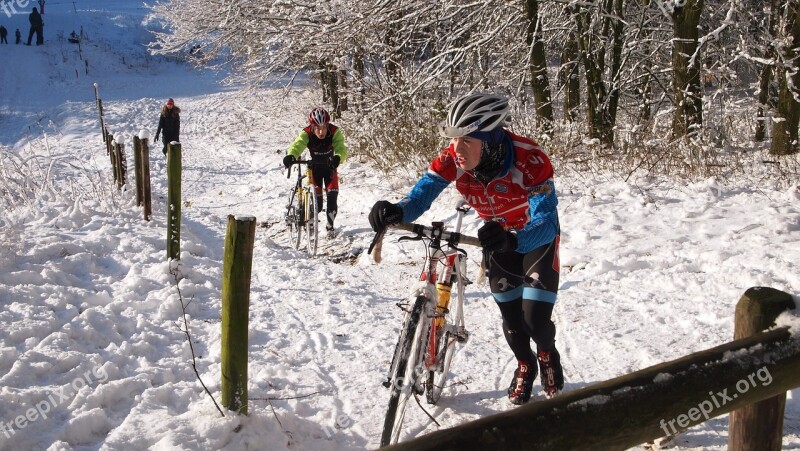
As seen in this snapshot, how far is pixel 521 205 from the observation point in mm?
3443

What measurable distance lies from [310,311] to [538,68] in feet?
23.6

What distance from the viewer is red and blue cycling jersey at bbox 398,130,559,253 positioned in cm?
320

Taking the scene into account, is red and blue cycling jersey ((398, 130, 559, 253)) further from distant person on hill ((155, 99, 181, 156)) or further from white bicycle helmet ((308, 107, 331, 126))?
distant person on hill ((155, 99, 181, 156))

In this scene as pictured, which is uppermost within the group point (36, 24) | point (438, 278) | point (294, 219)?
point (36, 24)

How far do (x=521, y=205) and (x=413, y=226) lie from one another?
855mm

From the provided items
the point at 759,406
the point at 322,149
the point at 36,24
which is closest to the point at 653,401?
the point at 759,406

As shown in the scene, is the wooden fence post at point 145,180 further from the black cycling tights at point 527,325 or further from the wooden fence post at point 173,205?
the black cycling tights at point 527,325

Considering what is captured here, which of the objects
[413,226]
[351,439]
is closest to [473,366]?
[351,439]

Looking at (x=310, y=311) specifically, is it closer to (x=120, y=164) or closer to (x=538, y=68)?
(x=120, y=164)

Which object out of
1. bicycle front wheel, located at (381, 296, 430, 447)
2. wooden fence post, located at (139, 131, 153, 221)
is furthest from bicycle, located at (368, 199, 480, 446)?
wooden fence post, located at (139, 131, 153, 221)

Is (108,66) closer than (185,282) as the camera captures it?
No

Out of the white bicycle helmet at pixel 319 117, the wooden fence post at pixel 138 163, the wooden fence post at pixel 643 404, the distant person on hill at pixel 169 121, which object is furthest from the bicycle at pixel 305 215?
the distant person on hill at pixel 169 121

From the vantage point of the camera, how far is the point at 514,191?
3326mm

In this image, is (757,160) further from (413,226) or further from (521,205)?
(413,226)
